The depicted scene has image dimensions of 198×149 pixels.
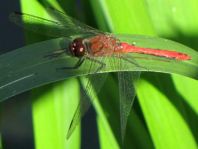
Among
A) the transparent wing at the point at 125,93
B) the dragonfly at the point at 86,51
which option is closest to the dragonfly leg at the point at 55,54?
the dragonfly at the point at 86,51

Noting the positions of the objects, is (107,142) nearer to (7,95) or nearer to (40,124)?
(40,124)

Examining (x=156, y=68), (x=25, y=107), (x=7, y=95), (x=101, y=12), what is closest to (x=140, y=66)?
(x=156, y=68)

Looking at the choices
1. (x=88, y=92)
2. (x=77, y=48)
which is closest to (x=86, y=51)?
(x=77, y=48)

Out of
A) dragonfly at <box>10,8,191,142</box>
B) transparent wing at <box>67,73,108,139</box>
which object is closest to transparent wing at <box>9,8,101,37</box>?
dragonfly at <box>10,8,191,142</box>

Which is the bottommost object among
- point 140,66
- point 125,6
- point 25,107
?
point 25,107

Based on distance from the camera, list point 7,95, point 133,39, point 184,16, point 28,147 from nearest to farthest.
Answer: point 7,95
point 133,39
point 184,16
point 28,147

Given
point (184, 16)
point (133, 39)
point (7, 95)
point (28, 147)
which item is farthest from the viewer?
point (28, 147)

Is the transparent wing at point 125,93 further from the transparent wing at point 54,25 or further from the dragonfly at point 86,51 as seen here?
the transparent wing at point 54,25
